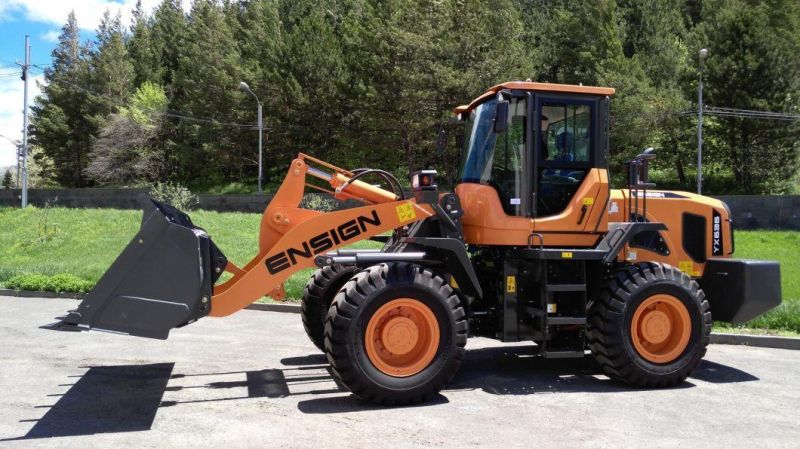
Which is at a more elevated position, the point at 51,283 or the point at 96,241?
the point at 96,241

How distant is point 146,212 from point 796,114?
35700mm

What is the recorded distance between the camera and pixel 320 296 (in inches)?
317

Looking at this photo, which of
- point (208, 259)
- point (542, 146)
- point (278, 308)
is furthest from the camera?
point (278, 308)

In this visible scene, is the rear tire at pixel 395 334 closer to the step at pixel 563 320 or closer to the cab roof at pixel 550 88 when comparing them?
the step at pixel 563 320

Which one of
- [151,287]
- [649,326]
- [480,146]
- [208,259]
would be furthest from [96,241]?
[649,326]

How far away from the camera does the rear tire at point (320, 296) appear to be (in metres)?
8.05

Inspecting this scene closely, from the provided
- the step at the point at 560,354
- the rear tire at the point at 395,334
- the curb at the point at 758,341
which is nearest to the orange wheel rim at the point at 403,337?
the rear tire at the point at 395,334

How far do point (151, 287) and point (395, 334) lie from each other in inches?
88.0

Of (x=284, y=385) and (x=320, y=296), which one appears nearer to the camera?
(x=284, y=385)

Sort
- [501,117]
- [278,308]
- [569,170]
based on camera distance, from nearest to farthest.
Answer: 1. [501,117]
2. [569,170]
3. [278,308]

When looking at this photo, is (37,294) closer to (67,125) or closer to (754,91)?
(754,91)

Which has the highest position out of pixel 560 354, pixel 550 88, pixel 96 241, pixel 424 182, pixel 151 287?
pixel 550 88

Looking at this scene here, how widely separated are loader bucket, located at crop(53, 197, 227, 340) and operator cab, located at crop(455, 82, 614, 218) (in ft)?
10.2

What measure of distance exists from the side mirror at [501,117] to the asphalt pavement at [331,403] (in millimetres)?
2622
